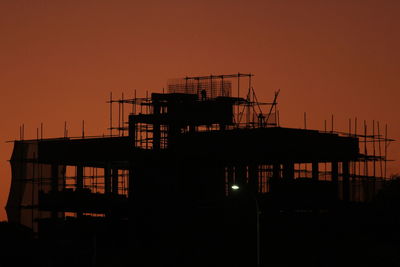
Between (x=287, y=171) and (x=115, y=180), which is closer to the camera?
(x=287, y=171)

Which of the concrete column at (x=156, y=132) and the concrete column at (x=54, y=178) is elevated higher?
the concrete column at (x=156, y=132)

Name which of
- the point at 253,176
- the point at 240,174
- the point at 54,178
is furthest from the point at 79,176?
A: the point at 253,176

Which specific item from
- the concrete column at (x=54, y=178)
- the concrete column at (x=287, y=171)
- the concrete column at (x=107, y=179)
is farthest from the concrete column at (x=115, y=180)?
the concrete column at (x=287, y=171)

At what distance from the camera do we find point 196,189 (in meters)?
76.5

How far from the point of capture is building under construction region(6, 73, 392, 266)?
7012cm

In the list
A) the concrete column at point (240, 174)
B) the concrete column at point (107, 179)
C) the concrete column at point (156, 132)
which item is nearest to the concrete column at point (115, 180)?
the concrete column at point (107, 179)

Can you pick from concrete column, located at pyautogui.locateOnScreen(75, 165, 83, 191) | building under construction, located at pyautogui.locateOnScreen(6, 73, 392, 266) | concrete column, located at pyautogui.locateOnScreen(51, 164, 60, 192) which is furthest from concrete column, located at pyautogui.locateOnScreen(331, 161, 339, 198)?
concrete column, located at pyautogui.locateOnScreen(51, 164, 60, 192)

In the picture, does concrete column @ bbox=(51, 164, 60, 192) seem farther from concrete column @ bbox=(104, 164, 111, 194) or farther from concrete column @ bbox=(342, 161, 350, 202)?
concrete column @ bbox=(342, 161, 350, 202)

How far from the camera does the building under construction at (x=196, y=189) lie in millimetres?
70125

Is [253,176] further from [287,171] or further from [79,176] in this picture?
[79,176]

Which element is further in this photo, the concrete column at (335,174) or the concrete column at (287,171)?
the concrete column at (287,171)

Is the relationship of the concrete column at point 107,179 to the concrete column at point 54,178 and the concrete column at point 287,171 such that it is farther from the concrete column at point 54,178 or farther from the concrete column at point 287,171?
the concrete column at point 287,171

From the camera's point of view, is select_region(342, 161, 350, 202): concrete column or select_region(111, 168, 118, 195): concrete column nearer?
select_region(342, 161, 350, 202): concrete column

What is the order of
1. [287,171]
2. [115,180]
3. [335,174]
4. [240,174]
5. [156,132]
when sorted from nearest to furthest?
[240,174] < [156,132] < [335,174] < [287,171] < [115,180]
